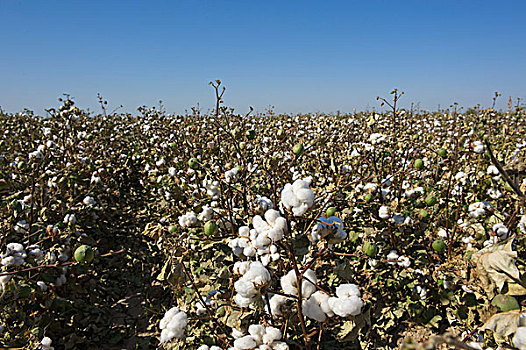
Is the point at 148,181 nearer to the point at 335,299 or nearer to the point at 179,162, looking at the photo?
the point at 179,162

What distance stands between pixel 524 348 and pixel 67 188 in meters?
4.44

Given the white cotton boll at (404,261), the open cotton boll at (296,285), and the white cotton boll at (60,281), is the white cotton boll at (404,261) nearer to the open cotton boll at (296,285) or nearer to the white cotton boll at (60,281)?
the open cotton boll at (296,285)

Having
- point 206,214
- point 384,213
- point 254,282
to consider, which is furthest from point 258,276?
point 384,213

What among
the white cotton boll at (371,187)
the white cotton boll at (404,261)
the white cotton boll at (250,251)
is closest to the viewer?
the white cotton boll at (250,251)

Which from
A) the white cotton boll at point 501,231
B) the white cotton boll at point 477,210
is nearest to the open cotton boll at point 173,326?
the white cotton boll at point 501,231

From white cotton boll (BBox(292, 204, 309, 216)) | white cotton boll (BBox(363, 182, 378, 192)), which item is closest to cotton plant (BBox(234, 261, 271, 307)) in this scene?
white cotton boll (BBox(292, 204, 309, 216))

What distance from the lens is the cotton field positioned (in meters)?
1.28

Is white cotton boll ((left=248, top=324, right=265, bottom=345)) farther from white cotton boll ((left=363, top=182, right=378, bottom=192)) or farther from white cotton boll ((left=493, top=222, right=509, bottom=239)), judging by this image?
white cotton boll ((left=493, top=222, right=509, bottom=239))

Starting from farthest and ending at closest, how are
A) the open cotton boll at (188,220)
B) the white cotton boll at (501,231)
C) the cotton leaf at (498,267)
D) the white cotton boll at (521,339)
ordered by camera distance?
the open cotton boll at (188,220) < the white cotton boll at (501,231) < the cotton leaf at (498,267) < the white cotton boll at (521,339)

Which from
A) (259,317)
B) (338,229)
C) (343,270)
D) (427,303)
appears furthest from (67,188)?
(427,303)

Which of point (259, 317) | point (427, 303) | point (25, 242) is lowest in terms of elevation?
point (427, 303)

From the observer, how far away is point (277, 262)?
5.30 ft

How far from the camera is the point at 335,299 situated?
121cm

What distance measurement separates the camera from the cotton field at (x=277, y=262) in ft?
4.20
